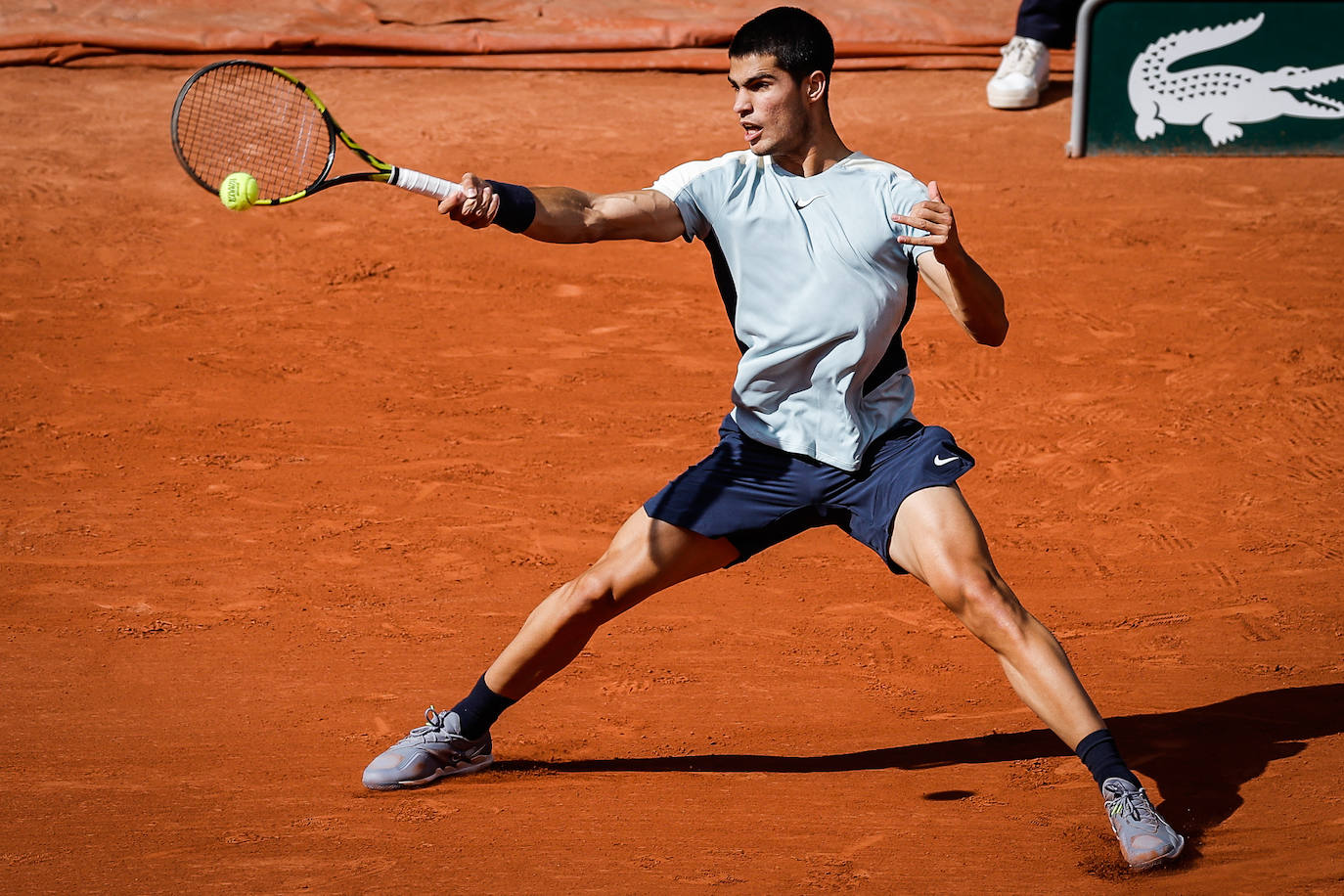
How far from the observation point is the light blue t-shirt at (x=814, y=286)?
382 cm

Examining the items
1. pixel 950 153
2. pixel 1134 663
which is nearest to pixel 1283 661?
pixel 1134 663

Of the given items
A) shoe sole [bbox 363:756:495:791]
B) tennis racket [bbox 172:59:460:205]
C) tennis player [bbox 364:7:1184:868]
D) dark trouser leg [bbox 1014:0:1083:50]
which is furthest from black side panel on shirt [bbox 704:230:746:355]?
dark trouser leg [bbox 1014:0:1083:50]

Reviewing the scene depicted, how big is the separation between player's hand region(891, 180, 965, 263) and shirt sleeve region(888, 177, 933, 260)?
21 centimetres

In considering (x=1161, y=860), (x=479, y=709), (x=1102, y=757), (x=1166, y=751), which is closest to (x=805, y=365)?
(x=1102, y=757)

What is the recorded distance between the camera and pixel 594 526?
6.20 meters

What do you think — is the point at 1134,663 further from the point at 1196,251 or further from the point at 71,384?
the point at 71,384

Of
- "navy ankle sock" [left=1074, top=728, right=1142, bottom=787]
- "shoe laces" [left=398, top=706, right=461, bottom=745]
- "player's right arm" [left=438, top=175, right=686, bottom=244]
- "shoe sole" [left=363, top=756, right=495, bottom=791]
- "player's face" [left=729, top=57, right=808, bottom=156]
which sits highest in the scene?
"player's face" [left=729, top=57, right=808, bottom=156]

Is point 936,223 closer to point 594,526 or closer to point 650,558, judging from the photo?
point 650,558

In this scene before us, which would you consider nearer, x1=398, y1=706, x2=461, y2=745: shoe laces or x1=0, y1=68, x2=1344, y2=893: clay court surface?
x1=0, y1=68, x2=1344, y2=893: clay court surface

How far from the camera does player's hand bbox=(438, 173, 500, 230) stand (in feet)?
12.1

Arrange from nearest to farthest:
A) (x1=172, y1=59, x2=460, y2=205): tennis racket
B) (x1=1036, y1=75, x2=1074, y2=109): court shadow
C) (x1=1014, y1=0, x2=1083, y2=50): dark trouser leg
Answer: (x1=172, y1=59, x2=460, y2=205): tennis racket, (x1=1014, y1=0, x2=1083, y2=50): dark trouser leg, (x1=1036, y1=75, x2=1074, y2=109): court shadow

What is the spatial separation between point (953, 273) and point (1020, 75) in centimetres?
768

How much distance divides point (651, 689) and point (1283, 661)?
2278mm

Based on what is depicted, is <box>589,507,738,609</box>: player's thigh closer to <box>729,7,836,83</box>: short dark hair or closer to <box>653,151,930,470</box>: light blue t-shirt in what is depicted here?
<box>653,151,930,470</box>: light blue t-shirt
